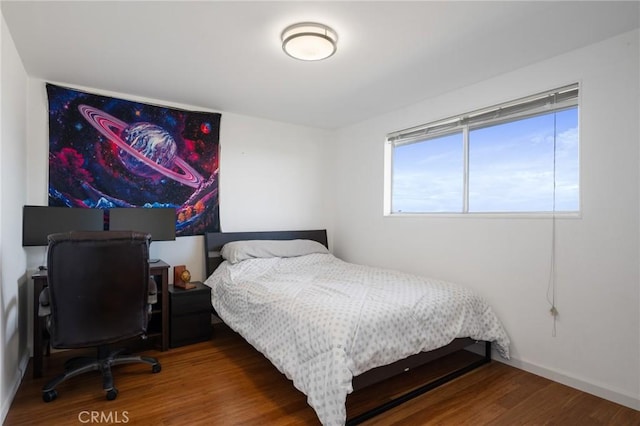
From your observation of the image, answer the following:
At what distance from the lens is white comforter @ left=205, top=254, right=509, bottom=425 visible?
6.01 feet

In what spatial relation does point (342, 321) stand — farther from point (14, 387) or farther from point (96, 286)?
point (14, 387)

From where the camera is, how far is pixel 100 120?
10.2 feet

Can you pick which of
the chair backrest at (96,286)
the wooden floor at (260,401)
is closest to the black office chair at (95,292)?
the chair backrest at (96,286)

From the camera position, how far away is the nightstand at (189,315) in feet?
9.82

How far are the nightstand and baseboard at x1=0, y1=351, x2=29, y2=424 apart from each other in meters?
1.00

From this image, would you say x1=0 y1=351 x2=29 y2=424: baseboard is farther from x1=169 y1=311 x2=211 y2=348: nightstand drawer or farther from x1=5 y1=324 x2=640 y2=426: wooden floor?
x1=169 y1=311 x2=211 y2=348: nightstand drawer

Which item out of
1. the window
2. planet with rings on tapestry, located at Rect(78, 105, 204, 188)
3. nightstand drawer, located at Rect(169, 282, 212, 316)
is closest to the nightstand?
nightstand drawer, located at Rect(169, 282, 212, 316)

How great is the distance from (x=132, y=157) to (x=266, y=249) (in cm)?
159

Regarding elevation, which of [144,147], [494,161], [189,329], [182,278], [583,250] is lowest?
[189,329]

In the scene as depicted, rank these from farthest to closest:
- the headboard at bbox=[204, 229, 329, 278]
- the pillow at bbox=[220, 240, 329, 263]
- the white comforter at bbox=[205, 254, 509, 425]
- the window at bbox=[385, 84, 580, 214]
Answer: the headboard at bbox=[204, 229, 329, 278] < the pillow at bbox=[220, 240, 329, 263] < the window at bbox=[385, 84, 580, 214] < the white comforter at bbox=[205, 254, 509, 425]

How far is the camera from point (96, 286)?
212 centimetres

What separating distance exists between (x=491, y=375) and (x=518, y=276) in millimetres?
785

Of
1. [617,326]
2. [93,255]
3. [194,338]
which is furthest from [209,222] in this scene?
[617,326]

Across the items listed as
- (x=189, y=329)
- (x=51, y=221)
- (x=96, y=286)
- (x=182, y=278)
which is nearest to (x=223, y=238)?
(x=182, y=278)
